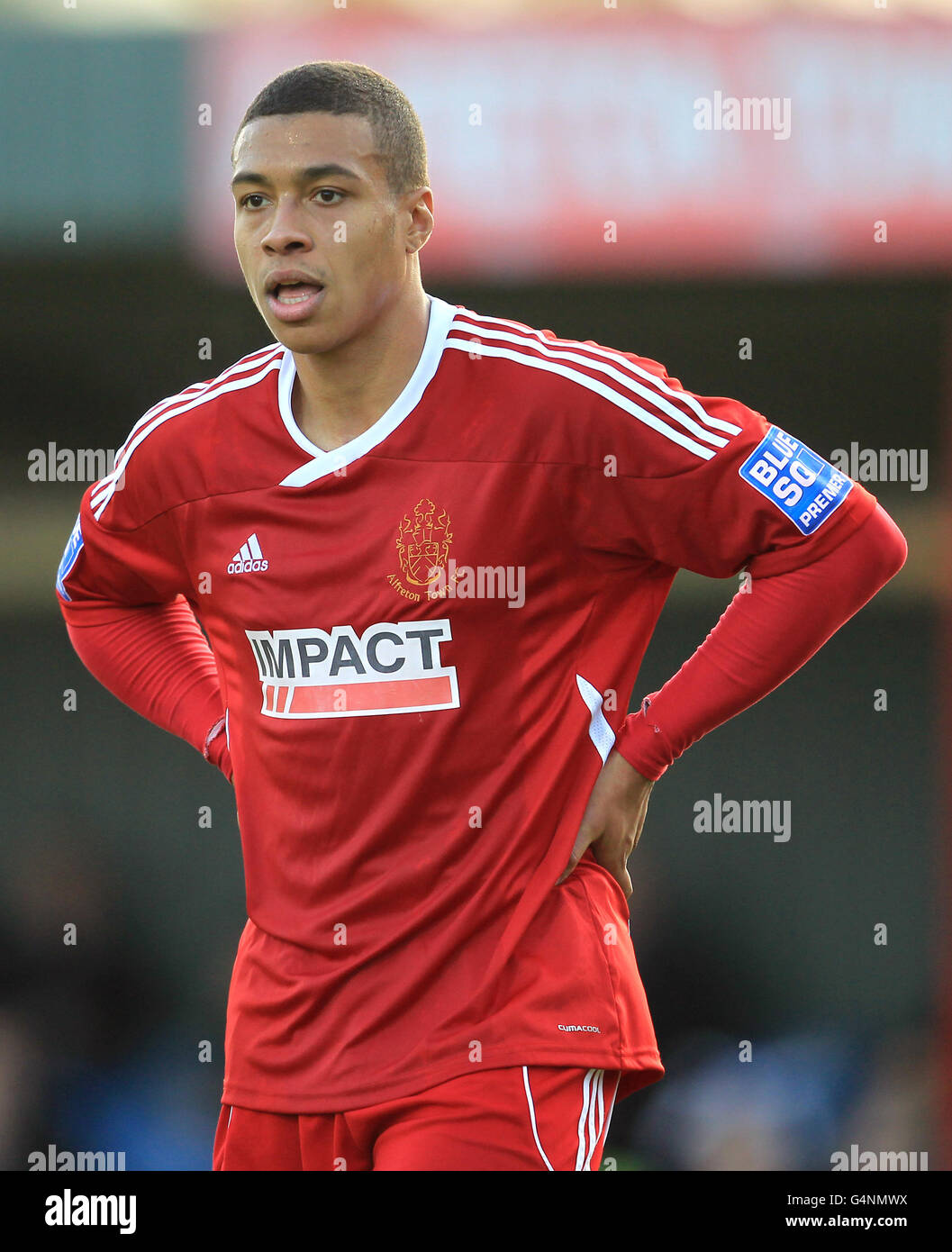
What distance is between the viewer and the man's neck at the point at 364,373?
2283 millimetres

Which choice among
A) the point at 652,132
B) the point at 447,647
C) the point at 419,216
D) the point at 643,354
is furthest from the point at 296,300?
the point at 643,354

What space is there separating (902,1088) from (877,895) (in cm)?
98

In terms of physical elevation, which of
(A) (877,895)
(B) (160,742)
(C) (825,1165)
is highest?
(B) (160,742)

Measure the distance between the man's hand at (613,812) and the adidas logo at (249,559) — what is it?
0.54 meters

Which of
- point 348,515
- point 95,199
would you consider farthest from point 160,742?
point 348,515

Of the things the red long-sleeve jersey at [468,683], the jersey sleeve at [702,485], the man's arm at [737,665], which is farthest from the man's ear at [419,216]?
the man's arm at [737,665]

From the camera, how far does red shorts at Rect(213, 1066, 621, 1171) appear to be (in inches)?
80.7

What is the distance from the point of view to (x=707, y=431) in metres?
2.18

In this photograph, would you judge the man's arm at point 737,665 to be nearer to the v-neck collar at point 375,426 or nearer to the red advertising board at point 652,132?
the v-neck collar at point 375,426

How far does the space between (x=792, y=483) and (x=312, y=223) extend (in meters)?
0.70

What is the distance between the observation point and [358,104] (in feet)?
7.36

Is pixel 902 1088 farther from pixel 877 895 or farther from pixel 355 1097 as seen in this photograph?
pixel 355 1097

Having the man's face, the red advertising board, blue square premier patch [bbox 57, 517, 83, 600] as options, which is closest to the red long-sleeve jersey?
the man's face

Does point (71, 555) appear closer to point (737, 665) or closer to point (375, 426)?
point (375, 426)
